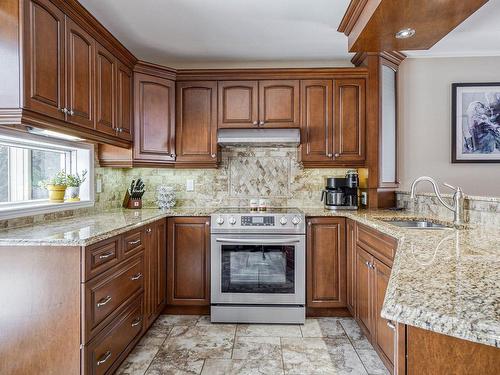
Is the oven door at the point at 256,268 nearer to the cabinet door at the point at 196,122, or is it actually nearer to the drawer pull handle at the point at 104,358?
the cabinet door at the point at 196,122

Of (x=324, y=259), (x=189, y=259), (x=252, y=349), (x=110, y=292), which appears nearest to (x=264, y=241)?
(x=324, y=259)

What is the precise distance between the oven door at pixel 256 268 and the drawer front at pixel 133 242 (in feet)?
2.12

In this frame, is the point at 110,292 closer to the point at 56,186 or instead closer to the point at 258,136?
the point at 56,186

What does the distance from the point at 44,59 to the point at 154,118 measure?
1363mm

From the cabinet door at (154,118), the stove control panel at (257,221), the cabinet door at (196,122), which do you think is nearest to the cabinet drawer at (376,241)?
the stove control panel at (257,221)

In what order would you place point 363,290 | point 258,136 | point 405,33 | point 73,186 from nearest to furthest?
1. point 405,33
2. point 363,290
3. point 73,186
4. point 258,136

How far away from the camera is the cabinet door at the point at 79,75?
1931 millimetres

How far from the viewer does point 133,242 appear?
2170 millimetres

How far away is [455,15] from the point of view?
6.54 feet

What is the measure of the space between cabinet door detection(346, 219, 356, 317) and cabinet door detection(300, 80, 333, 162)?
2.45 feet

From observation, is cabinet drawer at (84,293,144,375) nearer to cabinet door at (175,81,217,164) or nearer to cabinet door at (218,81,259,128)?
cabinet door at (175,81,217,164)

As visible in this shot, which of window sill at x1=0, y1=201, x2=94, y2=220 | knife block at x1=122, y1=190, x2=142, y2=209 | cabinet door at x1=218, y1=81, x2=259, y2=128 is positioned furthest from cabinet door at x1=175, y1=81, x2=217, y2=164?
window sill at x1=0, y1=201, x2=94, y2=220

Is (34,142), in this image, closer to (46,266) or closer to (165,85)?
(46,266)

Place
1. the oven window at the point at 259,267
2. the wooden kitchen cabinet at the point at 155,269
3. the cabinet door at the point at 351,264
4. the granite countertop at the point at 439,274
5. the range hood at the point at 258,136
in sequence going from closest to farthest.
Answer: the granite countertop at the point at 439,274
the wooden kitchen cabinet at the point at 155,269
the cabinet door at the point at 351,264
the oven window at the point at 259,267
the range hood at the point at 258,136
